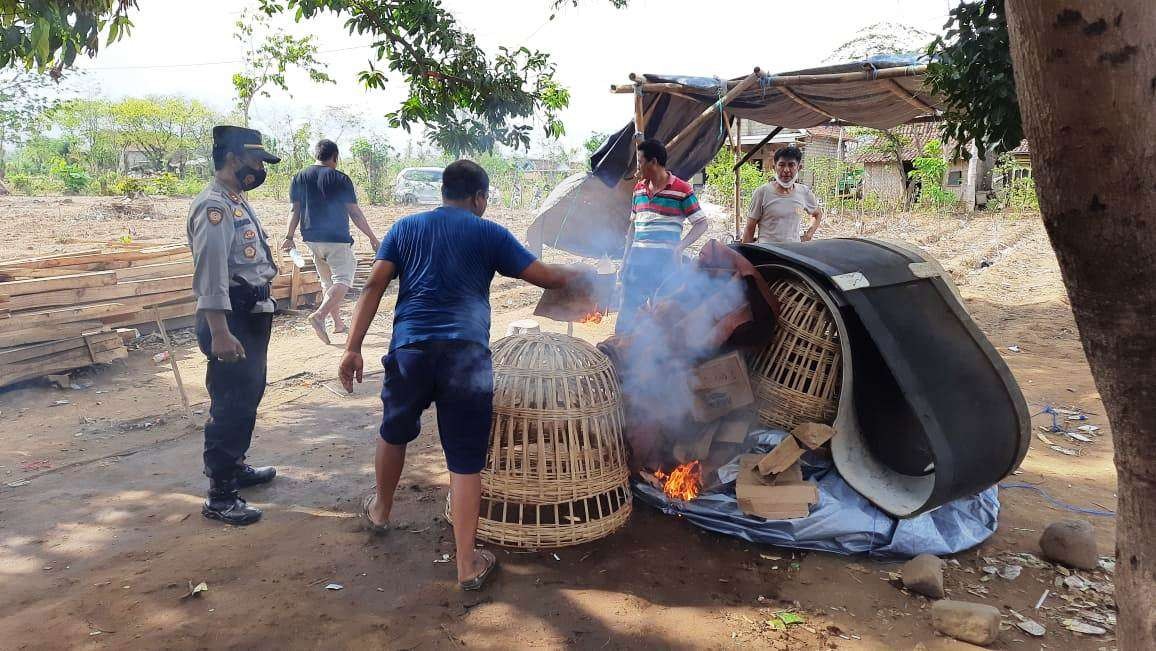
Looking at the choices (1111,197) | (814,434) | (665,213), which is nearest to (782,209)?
(665,213)

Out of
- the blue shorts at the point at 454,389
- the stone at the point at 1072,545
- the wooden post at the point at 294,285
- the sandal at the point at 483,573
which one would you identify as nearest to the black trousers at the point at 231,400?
the blue shorts at the point at 454,389

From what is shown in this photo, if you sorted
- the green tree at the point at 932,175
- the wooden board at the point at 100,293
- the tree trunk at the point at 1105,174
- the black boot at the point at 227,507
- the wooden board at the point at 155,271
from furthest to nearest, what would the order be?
the green tree at the point at 932,175 → the wooden board at the point at 155,271 → the wooden board at the point at 100,293 → the black boot at the point at 227,507 → the tree trunk at the point at 1105,174

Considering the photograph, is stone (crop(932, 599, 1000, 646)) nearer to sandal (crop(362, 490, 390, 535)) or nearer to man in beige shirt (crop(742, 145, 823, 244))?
sandal (crop(362, 490, 390, 535))

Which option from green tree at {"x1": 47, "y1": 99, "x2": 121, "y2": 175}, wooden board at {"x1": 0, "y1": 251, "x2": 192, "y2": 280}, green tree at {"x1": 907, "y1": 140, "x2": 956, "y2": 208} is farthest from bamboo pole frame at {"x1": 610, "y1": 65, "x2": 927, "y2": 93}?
green tree at {"x1": 47, "y1": 99, "x2": 121, "y2": 175}

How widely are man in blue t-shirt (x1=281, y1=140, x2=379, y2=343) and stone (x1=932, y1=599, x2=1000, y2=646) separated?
5131mm

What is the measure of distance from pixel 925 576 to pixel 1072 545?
32.2 inches

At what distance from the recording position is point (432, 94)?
531 centimetres

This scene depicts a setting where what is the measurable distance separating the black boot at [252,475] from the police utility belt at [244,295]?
1008mm

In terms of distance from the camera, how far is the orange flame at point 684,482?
354cm

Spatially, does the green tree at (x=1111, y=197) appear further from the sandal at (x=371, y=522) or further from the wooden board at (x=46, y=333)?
the wooden board at (x=46, y=333)

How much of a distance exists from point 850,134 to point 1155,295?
32763mm

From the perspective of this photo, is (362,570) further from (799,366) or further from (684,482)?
(799,366)

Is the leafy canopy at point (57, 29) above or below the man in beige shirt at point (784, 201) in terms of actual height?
→ above

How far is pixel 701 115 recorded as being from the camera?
7.02 m
